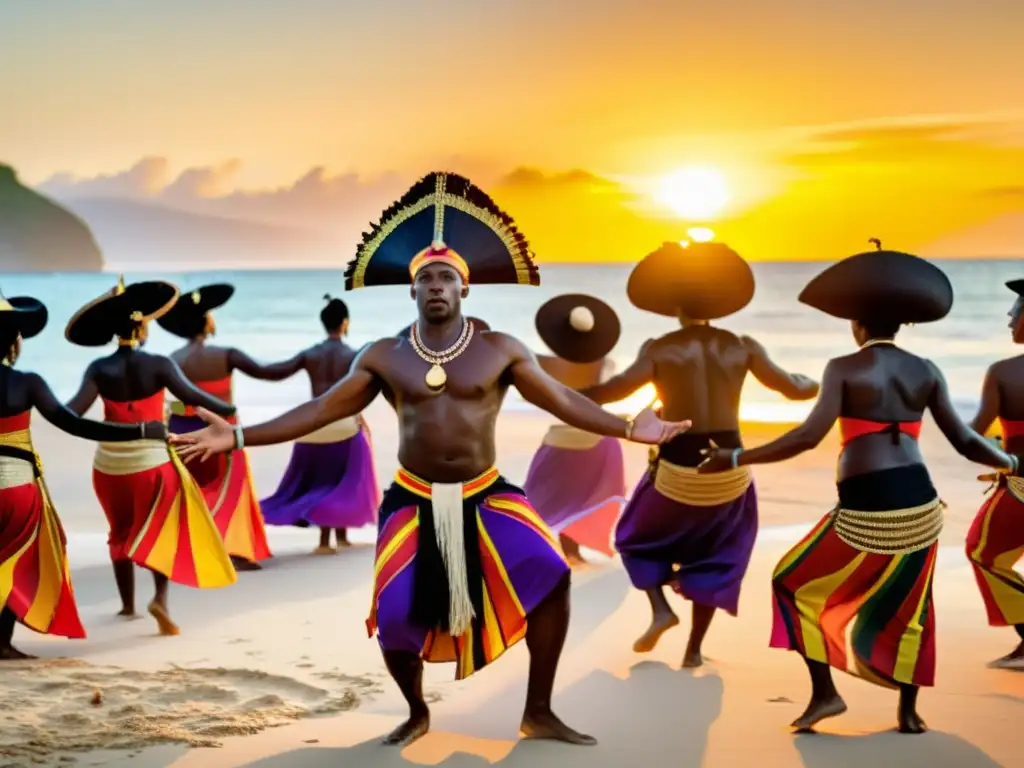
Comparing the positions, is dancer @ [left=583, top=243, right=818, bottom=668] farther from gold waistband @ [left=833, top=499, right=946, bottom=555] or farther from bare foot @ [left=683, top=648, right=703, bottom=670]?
gold waistband @ [left=833, top=499, right=946, bottom=555]

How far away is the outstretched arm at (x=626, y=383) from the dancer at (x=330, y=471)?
3.44 metres

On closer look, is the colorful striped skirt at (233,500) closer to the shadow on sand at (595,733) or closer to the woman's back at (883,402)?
the shadow on sand at (595,733)

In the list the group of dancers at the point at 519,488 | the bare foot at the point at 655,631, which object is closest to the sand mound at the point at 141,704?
the group of dancers at the point at 519,488

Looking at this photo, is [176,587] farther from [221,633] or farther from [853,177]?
[853,177]

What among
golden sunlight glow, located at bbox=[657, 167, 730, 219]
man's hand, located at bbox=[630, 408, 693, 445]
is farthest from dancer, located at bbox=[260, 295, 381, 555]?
golden sunlight glow, located at bbox=[657, 167, 730, 219]

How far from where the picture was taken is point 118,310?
766cm

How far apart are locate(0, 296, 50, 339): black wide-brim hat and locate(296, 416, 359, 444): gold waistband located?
3262 mm

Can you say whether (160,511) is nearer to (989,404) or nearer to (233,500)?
(233,500)

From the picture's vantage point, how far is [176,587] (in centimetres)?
902

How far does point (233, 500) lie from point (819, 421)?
16.8ft

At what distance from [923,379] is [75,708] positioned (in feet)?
12.7

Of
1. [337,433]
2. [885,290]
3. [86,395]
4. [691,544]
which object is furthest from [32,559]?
[885,290]

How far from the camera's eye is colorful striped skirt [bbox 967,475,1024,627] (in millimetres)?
6797

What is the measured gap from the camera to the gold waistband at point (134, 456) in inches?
305
